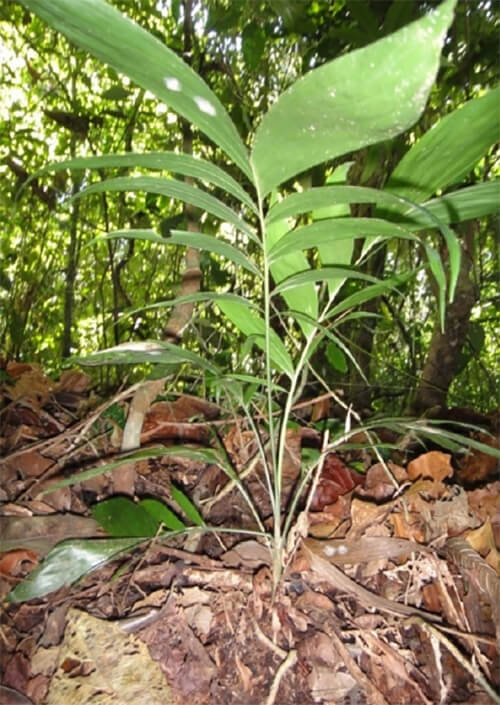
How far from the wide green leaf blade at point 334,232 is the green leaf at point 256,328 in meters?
0.16

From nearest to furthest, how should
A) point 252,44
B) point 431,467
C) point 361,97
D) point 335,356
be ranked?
1. point 361,97
2. point 431,467
3. point 335,356
4. point 252,44

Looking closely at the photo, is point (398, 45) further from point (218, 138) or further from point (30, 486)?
point (30, 486)

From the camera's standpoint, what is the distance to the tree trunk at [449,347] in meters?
1.66

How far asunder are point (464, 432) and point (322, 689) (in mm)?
820

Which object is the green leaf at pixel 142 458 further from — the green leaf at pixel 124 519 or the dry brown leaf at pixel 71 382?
the dry brown leaf at pixel 71 382

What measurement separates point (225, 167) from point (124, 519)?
145 cm

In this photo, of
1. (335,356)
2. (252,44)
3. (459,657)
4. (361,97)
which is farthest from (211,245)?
(252,44)

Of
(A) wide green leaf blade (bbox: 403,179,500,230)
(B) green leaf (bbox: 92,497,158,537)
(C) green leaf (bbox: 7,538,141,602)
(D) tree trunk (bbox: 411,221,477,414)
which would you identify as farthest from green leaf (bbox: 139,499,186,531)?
(D) tree trunk (bbox: 411,221,477,414)

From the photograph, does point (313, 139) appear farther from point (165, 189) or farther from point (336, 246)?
point (336, 246)

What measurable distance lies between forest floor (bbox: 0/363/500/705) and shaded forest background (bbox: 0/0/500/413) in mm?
392

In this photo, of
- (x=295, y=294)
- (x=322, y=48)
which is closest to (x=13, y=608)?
(x=295, y=294)

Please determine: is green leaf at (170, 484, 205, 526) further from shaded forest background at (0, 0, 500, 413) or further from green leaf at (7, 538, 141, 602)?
shaded forest background at (0, 0, 500, 413)

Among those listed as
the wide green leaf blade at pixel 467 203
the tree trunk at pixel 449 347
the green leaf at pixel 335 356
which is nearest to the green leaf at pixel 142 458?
the wide green leaf blade at pixel 467 203

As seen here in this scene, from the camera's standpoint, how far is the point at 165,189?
461 mm
